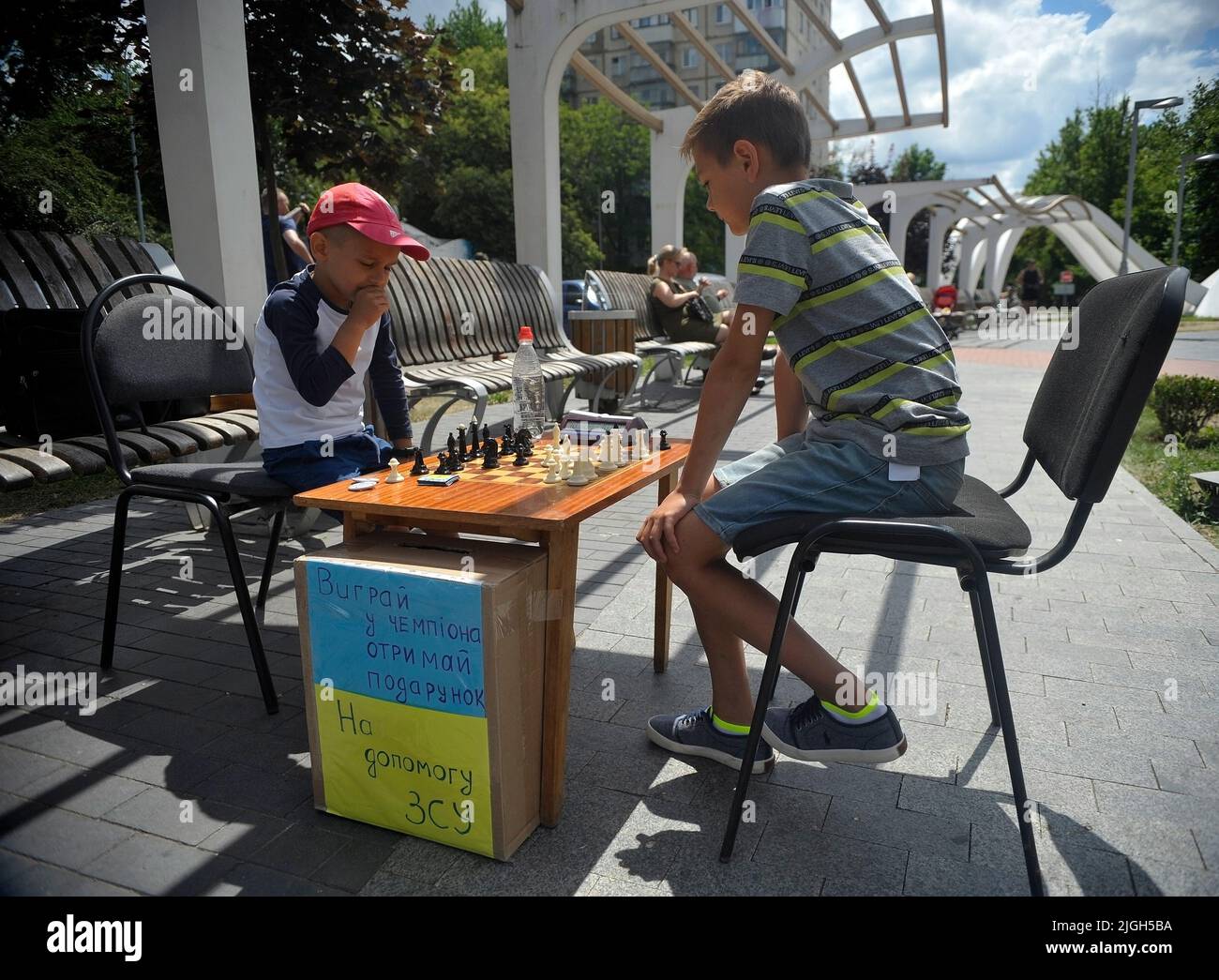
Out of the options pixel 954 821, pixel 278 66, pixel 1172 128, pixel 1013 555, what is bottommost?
pixel 954 821

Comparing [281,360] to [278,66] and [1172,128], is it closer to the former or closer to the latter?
[278,66]

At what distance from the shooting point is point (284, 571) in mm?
3824

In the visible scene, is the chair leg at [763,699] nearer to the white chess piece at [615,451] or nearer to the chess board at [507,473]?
the chess board at [507,473]

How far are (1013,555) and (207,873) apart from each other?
6.25 ft

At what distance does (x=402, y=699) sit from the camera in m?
1.88

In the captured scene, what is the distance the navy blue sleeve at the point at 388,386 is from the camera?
10.6ft

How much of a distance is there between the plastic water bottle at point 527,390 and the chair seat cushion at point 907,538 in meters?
1.46

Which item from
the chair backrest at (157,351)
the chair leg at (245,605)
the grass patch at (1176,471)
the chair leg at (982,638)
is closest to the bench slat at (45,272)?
the chair backrest at (157,351)

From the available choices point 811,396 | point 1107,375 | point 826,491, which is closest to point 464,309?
point 811,396

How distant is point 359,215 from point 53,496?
4.06 metres

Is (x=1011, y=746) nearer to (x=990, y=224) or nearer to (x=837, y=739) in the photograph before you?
(x=837, y=739)

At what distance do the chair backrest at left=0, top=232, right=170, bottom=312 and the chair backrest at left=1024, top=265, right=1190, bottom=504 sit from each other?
351 centimetres

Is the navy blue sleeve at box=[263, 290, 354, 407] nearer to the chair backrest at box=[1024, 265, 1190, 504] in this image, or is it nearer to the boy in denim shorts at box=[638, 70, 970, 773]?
the boy in denim shorts at box=[638, 70, 970, 773]
